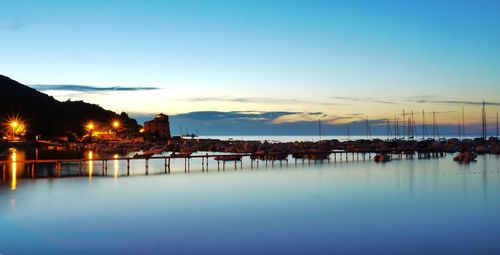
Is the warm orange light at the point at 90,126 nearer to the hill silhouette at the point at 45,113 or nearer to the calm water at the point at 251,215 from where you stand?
the hill silhouette at the point at 45,113

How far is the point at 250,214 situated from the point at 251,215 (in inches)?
Answer: 11.2

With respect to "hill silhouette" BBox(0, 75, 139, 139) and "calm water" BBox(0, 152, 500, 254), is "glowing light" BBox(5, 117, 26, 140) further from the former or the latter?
"calm water" BBox(0, 152, 500, 254)

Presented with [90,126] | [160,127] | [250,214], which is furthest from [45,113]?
[250,214]

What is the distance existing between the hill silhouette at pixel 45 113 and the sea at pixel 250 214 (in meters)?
63.3

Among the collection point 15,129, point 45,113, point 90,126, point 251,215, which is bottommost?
point 251,215

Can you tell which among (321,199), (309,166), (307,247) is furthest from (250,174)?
(307,247)

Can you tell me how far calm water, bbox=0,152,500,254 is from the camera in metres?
15.8

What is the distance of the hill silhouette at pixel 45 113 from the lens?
94.0 meters

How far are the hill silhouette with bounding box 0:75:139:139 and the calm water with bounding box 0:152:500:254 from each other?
213 feet

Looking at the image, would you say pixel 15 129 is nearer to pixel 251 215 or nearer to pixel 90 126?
pixel 90 126

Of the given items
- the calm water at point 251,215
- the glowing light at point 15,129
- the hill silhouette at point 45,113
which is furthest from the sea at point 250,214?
the hill silhouette at point 45,113

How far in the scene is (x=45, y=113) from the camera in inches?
4035

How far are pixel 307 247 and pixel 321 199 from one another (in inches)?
458

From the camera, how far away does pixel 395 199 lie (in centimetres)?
2695
